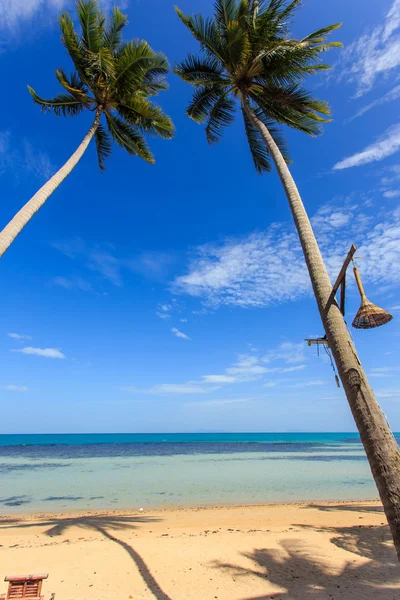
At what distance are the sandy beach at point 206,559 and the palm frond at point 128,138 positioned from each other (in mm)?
11961

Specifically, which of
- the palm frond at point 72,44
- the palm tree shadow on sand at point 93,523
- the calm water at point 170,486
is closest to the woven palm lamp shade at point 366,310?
the palm tree shadow on sand at point 93,523

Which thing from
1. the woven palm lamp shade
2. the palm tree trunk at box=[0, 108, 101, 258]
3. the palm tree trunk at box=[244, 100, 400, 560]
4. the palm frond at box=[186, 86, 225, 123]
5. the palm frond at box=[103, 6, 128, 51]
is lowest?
the palm tree trunk at box=[244, 100, 400, 560]

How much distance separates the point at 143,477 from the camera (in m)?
22.3

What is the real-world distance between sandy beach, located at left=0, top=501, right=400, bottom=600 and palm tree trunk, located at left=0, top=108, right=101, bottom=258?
6.44 meters

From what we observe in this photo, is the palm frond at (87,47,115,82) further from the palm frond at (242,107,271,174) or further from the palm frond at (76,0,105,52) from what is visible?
the palm frond at (242,107,271,174)

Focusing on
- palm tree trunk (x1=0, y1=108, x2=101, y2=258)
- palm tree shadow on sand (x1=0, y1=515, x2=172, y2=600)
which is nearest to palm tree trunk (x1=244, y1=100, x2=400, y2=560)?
palm tree trunk (x1=0, y1=108, x2=101, y2=258)

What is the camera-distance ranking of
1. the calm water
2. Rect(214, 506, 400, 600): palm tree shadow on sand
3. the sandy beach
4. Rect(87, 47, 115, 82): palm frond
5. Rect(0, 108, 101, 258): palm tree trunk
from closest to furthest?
Rect(214, 506, 400, 600): palm tree shadow on sand → the sandy beach → Rect(0, 108, 101, 258): palm tree trunk → Rect(87, 47, 115, 82): palm frond → the calm water

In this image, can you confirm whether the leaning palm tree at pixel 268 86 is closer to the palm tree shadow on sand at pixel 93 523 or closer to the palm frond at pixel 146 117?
the palm frond at pixel 146 117

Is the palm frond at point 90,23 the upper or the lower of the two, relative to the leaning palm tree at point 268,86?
upper

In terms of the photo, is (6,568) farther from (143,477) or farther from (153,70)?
(143,477)

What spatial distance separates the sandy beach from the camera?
17.6 ft

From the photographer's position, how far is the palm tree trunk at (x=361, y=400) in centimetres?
320

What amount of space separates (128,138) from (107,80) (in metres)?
2.13

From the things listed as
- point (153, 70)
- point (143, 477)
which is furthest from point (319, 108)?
point (143, 477)
